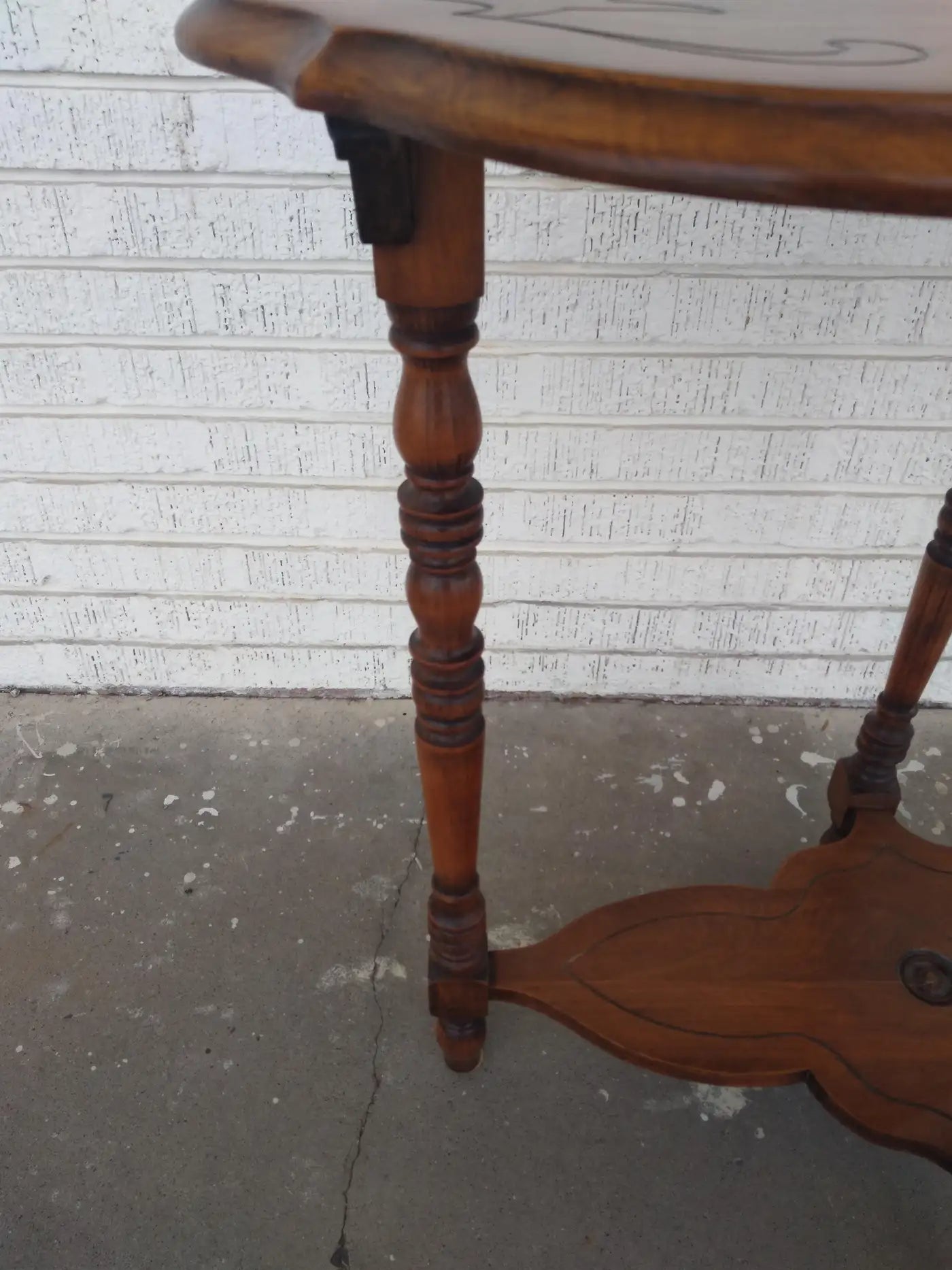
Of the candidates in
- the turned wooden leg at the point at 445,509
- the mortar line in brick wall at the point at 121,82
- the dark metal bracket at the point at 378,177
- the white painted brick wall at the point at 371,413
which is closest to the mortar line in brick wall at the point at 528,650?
the white painted brick wall at the point at 371,413

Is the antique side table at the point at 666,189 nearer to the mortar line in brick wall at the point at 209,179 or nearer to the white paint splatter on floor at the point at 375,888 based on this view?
the white paint splatter on floor at the point at 375,888

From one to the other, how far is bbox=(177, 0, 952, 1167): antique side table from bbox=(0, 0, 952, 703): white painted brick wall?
349mm

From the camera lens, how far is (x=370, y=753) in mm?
1464

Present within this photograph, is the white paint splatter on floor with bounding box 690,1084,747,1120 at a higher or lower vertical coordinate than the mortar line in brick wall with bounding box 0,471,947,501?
lower

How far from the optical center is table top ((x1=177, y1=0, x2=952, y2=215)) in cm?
38

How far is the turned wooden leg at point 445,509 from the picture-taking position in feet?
1.95

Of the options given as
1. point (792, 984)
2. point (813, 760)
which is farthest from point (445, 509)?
point (813, 760)

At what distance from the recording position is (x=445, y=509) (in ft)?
2.25

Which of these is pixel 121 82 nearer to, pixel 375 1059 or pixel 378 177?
pixel 378 177

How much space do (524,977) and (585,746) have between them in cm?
55

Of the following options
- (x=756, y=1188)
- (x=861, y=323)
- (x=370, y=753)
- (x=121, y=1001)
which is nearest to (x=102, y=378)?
(x=370, y=753)

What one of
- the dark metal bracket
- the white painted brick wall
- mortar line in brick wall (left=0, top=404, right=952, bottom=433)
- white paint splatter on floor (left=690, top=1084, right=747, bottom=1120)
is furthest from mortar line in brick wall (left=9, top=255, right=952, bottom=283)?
white paint splatter on floor (left=690, top=1084, right=747, bottom=1120)

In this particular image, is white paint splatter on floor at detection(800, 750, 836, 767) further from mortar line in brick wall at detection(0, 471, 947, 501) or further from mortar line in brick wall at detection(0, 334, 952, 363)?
mortar line in brick wall at detection(0, 334, 952, 363)

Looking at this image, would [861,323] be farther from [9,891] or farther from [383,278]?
[9,891]
